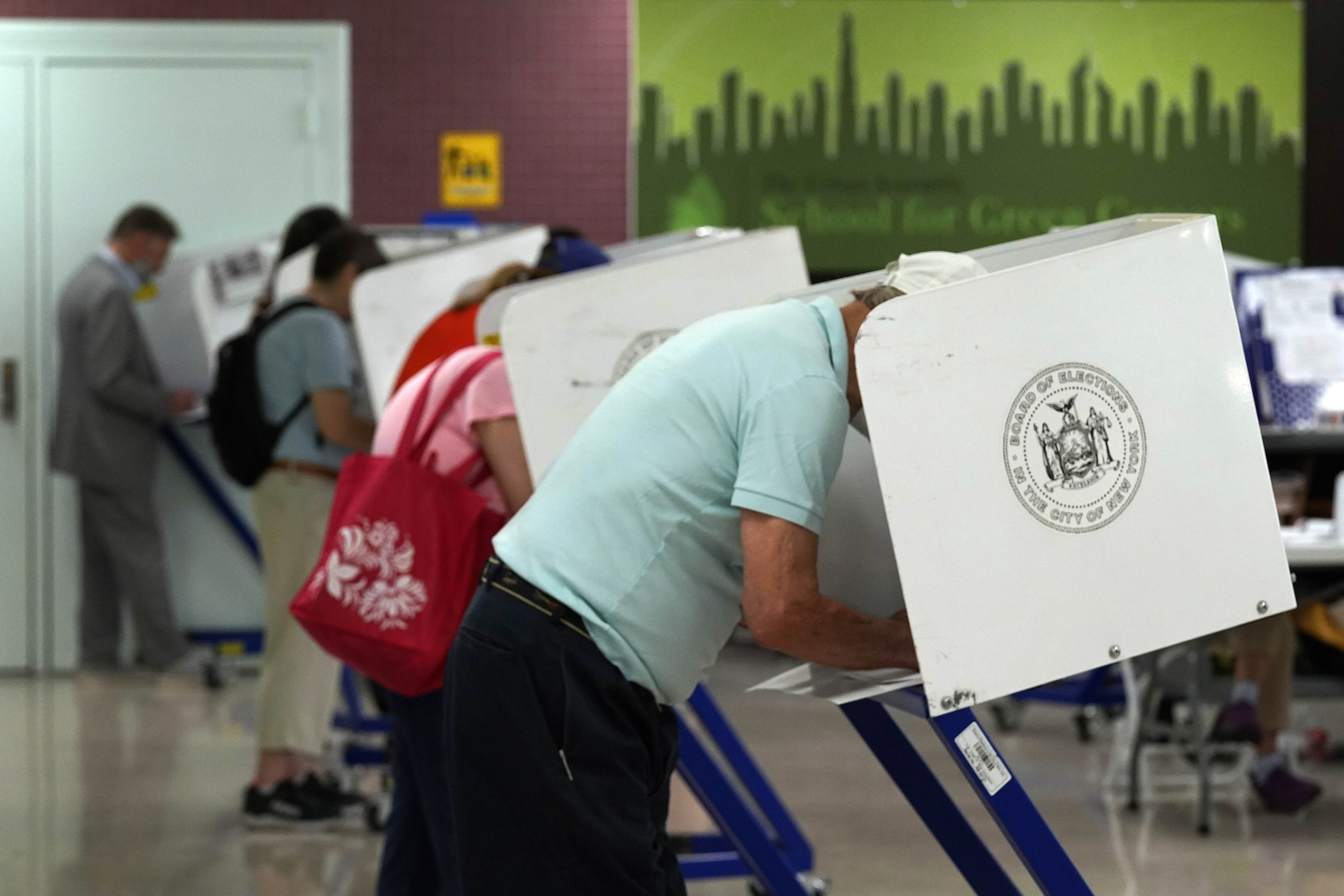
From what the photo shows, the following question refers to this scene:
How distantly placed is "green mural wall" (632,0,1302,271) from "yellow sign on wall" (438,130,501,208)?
62 centimetres

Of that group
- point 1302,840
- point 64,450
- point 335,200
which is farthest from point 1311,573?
point 64,450

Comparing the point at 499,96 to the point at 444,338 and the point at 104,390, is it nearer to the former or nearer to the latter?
the point at 104,390

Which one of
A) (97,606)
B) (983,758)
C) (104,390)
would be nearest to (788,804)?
(983,758)

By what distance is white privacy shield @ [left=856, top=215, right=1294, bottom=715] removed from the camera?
158 centimetres

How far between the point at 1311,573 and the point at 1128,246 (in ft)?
10.6

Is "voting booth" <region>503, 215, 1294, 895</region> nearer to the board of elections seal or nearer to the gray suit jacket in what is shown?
the board of elections seal

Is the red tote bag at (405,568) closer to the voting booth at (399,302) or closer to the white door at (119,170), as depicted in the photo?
the voting booth at (399,302)

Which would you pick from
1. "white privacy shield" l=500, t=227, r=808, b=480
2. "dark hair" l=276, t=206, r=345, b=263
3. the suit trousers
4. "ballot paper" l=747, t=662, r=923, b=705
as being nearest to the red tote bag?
"white privacy shield" l=500, t=227, r=808, b=480

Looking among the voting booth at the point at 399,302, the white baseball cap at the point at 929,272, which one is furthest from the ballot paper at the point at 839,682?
the voting booth at the point at 399,302

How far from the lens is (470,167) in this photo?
6734 mm

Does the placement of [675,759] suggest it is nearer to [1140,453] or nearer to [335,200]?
[1140,453]

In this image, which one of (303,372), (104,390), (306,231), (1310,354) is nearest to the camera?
(303,372)

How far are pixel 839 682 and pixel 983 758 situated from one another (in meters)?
0.22

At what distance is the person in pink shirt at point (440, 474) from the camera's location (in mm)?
2471
